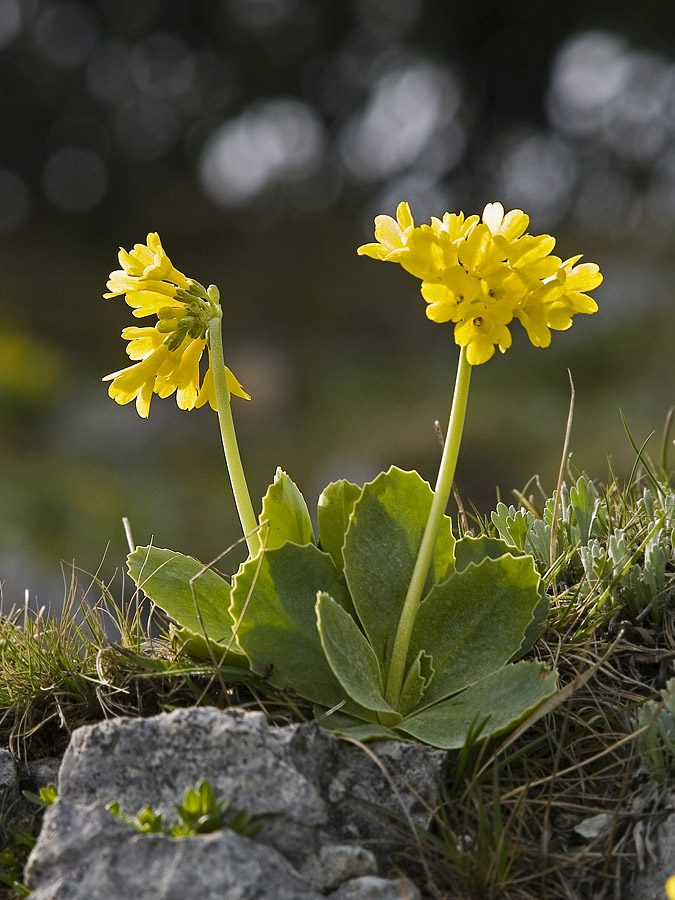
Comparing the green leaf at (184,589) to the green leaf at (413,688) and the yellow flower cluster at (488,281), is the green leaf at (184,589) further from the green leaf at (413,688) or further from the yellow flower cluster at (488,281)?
the yellow flower cluster at (488,281)

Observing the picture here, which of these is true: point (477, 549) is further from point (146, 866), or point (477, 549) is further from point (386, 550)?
point (146, 866)

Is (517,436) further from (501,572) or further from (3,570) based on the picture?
(501,572)

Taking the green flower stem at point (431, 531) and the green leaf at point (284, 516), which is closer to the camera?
the green flower stem at point (431, 531)

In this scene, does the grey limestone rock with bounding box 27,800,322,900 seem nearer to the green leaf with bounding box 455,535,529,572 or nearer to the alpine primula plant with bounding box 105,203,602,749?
the alpine primula plant with bounding box 105,203,602,749

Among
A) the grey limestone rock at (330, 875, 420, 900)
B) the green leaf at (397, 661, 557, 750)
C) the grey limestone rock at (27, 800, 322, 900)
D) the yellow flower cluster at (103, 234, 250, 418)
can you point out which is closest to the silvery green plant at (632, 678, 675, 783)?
the green leaf at (397, 661, 557, 750)

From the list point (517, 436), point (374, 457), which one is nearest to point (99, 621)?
point (374, 457)

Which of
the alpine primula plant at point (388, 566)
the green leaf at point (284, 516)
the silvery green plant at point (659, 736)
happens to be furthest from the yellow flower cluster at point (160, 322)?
the silvery green plant at point (659, 736)
